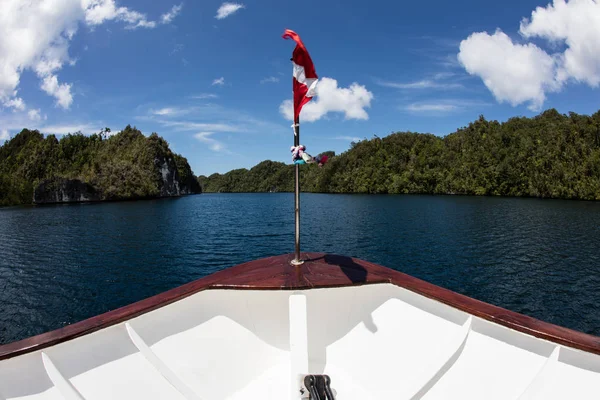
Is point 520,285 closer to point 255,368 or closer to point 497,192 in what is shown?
point 255,368

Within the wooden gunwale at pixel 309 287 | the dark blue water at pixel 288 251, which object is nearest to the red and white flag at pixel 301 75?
the wooden gunwale at pixel 309 287

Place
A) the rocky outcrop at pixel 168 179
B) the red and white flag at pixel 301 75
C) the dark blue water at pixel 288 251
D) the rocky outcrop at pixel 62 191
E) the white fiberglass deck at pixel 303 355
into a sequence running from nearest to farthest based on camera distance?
1. the white fiberglass deck at pixel 303 355
2. the red and white flag at pixel 301 75
3. the dark blue water at pixel 288 251
4. the rocky outcrop at pixel 62 191
5. the rocky outcrop at pixel 168 179

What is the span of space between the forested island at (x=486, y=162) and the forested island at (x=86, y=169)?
64.9 meters

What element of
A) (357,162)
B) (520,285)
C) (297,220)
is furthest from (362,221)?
(357,162)

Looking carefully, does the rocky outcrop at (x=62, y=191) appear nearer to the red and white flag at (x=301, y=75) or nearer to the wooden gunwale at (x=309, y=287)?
the wooden gunwale at (x=309, y=287)

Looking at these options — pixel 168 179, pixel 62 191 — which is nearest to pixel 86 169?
pixel 62 191

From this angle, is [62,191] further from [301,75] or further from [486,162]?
[486,162]

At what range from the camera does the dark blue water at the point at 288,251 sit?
412 inches

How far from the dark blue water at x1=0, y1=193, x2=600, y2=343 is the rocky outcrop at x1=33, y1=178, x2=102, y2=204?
5327cm

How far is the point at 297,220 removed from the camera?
13.2 feet

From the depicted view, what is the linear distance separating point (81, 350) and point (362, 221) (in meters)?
30.9

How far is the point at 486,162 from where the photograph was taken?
256 feet

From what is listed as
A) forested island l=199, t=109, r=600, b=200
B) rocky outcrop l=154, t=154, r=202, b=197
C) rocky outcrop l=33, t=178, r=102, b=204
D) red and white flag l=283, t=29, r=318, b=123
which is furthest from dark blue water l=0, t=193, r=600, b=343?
rocky outcrop l=154, t=154, r=202, b=197

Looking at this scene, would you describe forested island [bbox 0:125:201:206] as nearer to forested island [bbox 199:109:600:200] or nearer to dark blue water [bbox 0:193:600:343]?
dark blue water [bbox 0:193:600:343]
